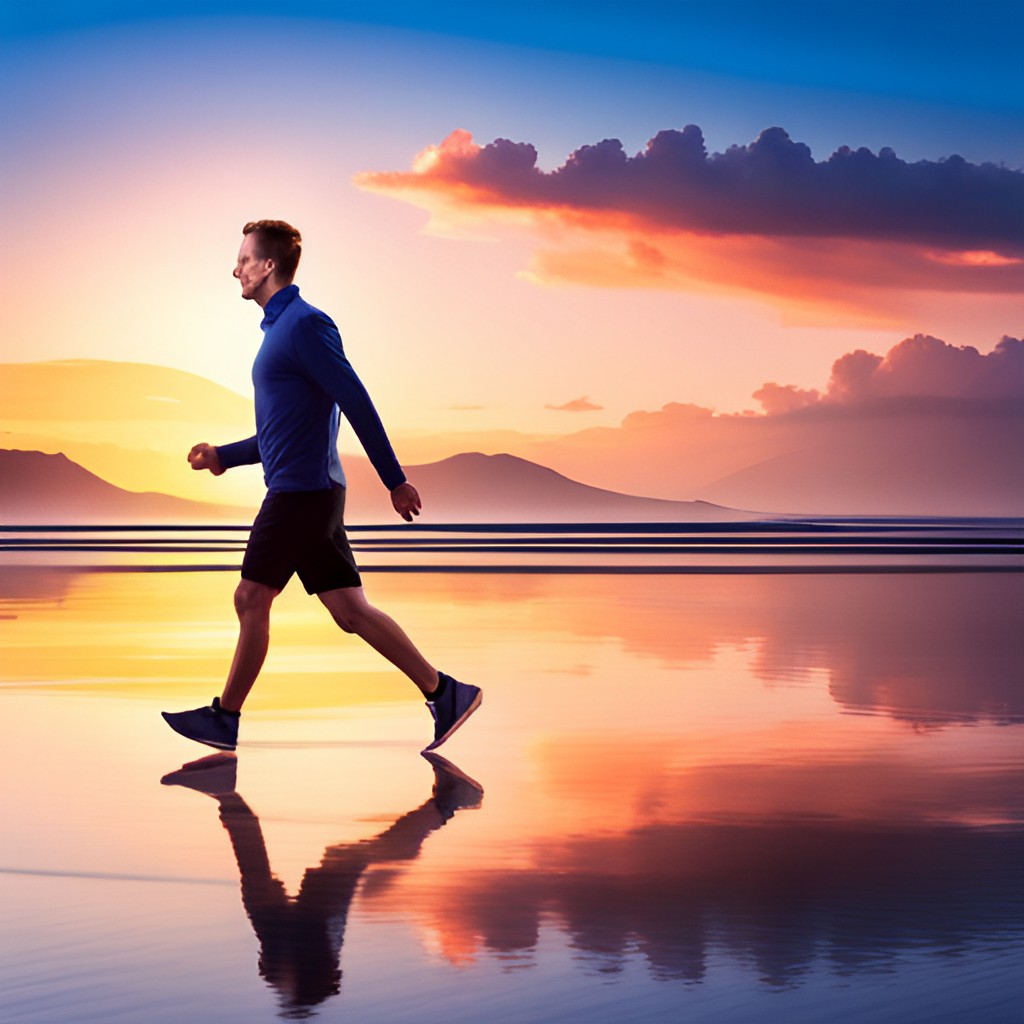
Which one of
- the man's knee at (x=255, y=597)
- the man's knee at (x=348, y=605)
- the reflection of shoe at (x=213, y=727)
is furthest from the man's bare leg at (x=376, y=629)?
the reflection of shoe at (x=213, y=727)

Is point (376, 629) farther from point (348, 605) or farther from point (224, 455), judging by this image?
point (224, 455)

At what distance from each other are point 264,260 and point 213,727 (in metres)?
1.94

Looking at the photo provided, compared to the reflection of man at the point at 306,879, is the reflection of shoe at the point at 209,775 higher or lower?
higher

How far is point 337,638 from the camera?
1459cm

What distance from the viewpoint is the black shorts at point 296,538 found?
7734 millimetres

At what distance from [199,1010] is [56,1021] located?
0.30 meters

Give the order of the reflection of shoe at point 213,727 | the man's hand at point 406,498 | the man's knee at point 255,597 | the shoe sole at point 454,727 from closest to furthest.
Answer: the man's hand at point 406,498 → the man's knee at point 255,597 → the reflection of shoe at point 213,727 → the shoe sole at point 454,727

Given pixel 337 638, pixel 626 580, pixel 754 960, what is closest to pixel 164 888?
pixel 754 960

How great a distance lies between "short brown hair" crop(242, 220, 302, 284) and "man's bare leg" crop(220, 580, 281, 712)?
1327 millimetres

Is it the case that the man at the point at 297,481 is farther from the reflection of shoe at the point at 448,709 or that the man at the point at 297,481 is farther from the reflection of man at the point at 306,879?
the reflection of man at the point at 306,879

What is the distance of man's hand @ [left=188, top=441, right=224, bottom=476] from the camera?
8.18 meters

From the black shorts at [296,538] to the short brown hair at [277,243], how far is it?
0.98 m

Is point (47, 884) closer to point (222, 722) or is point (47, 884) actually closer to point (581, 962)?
point (581, 962)

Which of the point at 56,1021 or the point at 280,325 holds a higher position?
the point at 280,325
